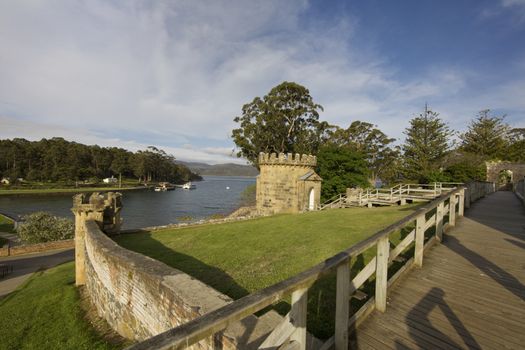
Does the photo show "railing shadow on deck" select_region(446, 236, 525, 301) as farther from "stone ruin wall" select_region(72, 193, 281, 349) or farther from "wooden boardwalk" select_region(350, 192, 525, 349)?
"stone ruin wall" select_region(72, 193, 281, 349)

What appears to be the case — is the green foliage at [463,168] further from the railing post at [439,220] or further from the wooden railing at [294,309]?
the wooden railing at [294,309]

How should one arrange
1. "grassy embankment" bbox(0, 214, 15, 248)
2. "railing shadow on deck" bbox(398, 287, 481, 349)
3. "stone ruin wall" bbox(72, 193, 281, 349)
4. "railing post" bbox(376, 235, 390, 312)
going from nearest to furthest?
"railing shadow on deck" bbox(398, 287, 481, 349) → "stone ruin wall" bbox(72, 193, 281, 349) → "railing post" bbox(376, 235, 390, 312) → "grassy embankment" bbox(0, 214, 15, 248)

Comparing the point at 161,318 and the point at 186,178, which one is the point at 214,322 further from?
the point at 186,178

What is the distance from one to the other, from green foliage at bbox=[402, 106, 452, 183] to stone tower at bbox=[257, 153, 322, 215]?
1536 centimetres

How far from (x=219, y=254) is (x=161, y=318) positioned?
4.35 m

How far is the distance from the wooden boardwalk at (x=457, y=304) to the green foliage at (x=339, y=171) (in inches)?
790

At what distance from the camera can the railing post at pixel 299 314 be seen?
1841 mm

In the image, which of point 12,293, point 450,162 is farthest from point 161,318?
point 450,162

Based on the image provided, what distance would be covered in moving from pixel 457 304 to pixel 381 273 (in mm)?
1130

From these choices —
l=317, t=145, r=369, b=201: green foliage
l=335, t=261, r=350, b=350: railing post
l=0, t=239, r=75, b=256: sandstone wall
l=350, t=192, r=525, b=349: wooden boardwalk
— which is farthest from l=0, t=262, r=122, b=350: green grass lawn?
l=317, t=145, r=369, b=201: green foliage

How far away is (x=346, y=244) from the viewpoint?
25.2 ft

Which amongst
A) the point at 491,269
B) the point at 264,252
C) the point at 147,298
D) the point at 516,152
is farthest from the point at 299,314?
the point at 516,152

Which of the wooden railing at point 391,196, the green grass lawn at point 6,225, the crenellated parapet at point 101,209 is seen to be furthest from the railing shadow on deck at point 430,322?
the green grass lawn at point 6,225

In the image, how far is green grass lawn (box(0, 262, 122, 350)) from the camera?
19.2 feet
